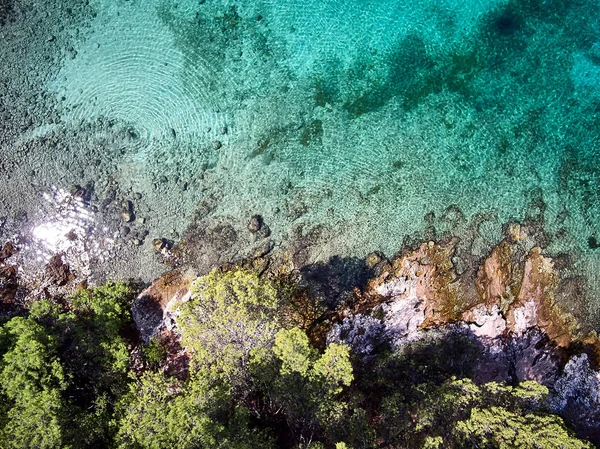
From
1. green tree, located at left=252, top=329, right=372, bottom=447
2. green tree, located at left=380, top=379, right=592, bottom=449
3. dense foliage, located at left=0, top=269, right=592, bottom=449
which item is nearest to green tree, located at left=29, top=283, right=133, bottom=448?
dense foliage, located at left=0, top=269, right=592, bottom=449

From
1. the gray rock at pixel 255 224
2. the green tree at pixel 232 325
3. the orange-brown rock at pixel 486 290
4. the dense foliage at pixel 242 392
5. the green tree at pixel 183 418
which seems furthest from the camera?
the gray rock at pixel 255 224

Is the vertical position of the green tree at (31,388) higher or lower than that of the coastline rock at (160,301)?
lower

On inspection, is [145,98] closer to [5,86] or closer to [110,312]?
[5,86]

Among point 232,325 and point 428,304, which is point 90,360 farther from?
point 428,304

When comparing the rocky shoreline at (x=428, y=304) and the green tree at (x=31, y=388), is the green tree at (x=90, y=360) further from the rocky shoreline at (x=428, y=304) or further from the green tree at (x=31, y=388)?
the rocky shoreline at (x=428, y=304)

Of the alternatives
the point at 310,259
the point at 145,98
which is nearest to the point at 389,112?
the point at 310,259

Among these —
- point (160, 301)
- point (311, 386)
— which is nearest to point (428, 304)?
point (311, 386)

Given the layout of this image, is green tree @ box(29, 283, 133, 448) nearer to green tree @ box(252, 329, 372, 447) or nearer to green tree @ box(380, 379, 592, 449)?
green tree @ box(252, 329, 372, 447)

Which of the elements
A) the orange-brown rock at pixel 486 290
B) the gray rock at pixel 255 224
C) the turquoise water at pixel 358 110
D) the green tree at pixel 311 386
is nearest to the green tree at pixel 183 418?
the green tree at pixel 311 386
